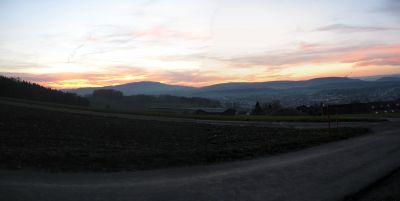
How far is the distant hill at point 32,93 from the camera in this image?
6468 cm

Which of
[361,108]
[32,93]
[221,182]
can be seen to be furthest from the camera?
[32,93]

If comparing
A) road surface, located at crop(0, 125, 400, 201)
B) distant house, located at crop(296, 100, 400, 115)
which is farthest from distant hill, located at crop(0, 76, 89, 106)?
road surface, located at crop(0, 125, 400, 201)

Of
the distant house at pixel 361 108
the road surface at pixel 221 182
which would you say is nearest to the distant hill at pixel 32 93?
the distant house at pixel 361 108

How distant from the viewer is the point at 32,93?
69625mm

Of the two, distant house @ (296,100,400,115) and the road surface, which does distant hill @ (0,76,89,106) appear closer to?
distant house @ (296,100,400,115)

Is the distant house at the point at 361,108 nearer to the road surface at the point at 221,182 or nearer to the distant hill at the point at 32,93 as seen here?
the distant hill at the point at 32,93

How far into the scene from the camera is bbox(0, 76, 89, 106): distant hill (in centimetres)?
6468

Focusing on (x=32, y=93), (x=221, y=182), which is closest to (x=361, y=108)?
(x=221, y=182)

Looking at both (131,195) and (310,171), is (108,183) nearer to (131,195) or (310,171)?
(131,195)

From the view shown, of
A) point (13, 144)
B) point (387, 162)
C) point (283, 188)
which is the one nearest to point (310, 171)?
point (283, 188)

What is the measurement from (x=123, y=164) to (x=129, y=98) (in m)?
94.7

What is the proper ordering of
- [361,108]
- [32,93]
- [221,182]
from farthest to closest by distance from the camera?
[32,93] → [361,108] → [221,182]

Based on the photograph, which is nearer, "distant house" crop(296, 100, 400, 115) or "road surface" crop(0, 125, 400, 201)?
"road surface" crop(0, 125, 400, 201)

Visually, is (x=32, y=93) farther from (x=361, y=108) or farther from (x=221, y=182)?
(x=221, y=182)
